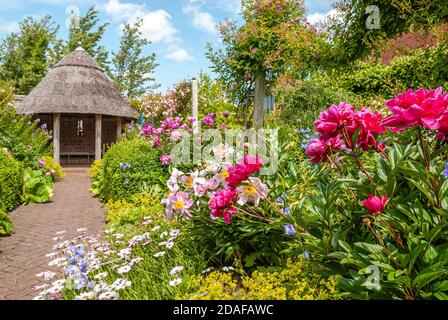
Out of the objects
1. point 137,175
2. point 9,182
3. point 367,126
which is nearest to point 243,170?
point 367,126

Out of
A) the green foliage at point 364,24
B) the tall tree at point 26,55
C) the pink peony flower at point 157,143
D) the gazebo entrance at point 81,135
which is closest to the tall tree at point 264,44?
the green foliage at point 364,24

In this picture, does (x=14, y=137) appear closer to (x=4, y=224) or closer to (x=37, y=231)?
(x=37, y=231)

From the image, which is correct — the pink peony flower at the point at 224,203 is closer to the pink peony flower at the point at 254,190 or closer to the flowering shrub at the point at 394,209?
the pink peony flower at the point at 254,190

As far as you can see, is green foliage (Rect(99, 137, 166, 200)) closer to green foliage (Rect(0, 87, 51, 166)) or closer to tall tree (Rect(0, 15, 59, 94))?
green foliage (Rect(0, 87, 51, 166))

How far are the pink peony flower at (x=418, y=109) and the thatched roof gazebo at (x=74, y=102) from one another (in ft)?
53.4

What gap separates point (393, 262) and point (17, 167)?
27.4ft

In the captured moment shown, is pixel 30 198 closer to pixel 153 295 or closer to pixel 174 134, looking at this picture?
pixel 174 134

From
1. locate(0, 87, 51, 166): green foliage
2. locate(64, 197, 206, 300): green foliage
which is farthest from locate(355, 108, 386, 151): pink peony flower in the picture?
locate(0, 87, 51, 166): green foliage

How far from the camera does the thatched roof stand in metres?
16.8

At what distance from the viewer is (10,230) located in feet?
20.1

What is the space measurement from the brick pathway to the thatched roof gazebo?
6444mm

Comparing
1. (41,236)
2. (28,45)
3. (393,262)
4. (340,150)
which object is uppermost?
(28,45)

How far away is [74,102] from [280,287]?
16.1 metres
